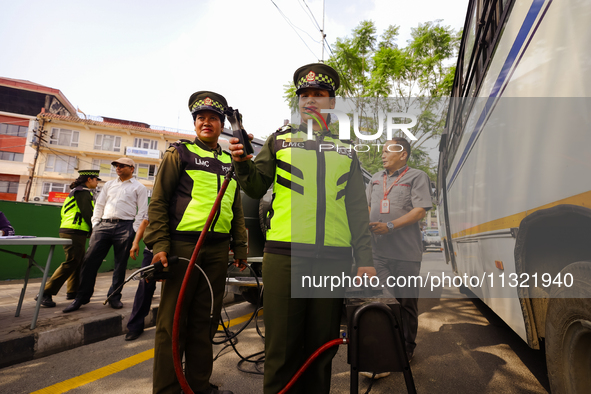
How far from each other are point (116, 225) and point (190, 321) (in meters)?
2.85

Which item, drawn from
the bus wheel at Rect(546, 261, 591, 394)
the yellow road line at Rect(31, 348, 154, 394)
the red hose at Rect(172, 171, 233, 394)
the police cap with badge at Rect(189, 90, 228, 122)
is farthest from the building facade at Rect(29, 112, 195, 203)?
the bus wheel at Rect(546, 261, 591, 394)

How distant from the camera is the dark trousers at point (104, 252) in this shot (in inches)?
167

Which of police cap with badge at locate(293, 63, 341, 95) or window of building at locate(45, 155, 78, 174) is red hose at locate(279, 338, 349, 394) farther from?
window of building at locate(45, 155, 78, 174)

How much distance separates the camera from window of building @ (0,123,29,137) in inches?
1296

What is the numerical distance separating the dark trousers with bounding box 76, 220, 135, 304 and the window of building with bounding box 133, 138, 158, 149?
124 ft

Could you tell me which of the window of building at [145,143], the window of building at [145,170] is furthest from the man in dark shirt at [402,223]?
the window of building at [145,143]

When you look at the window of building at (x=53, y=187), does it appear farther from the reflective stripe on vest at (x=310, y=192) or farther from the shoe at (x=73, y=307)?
the reflective stripe on vest at (x=310, y=192)

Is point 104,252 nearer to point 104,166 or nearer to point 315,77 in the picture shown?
point 315,77

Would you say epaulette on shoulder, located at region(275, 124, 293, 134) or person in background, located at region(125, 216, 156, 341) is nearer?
epaulette on shoulder, located at region(275, 124, 293, 134)

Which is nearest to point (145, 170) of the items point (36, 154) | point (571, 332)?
point (36, 154)

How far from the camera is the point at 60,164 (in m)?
35.8

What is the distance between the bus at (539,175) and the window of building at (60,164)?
41664 mm

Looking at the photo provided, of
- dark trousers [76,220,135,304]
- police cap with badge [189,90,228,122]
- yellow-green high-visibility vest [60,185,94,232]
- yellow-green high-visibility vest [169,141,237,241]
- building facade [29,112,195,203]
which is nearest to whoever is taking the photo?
yellow-green high-visibility vest [169,141,237,241]

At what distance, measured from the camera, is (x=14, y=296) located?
494 centimetres
